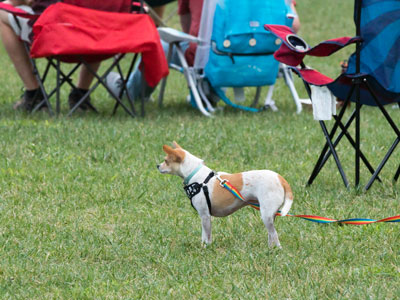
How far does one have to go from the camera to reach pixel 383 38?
154 inches

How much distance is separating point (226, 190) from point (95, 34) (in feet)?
10.6

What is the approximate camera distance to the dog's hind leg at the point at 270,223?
9.66ft

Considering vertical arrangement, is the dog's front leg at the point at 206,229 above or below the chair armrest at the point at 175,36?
above

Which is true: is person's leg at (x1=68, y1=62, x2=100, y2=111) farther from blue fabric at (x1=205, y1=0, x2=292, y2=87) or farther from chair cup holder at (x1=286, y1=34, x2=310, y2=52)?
chair cup holder at (x1=286, y1=34, x2=310, y2=52)

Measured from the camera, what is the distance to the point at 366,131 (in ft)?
19.7

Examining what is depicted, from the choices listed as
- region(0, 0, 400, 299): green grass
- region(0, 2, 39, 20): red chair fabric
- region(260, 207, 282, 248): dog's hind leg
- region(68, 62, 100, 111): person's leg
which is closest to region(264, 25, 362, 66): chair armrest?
region(0, 0, 400, 299): green grass

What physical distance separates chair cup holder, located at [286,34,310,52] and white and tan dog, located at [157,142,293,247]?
1.24m

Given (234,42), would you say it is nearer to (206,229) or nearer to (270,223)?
(206,229)

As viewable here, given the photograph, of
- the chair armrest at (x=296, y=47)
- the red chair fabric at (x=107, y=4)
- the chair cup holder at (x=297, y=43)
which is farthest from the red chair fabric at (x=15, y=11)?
the chair cup holder at (x=297, y=43)

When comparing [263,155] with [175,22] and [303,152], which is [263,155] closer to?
[303,152]

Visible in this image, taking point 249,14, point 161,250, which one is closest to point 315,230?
point 161,250

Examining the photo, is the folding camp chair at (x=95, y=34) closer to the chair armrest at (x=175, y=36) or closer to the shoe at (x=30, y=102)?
the chair armrest at (x=175, y=36)

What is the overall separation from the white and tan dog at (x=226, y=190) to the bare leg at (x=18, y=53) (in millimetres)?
3853

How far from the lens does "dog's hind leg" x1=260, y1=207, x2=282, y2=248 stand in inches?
116
